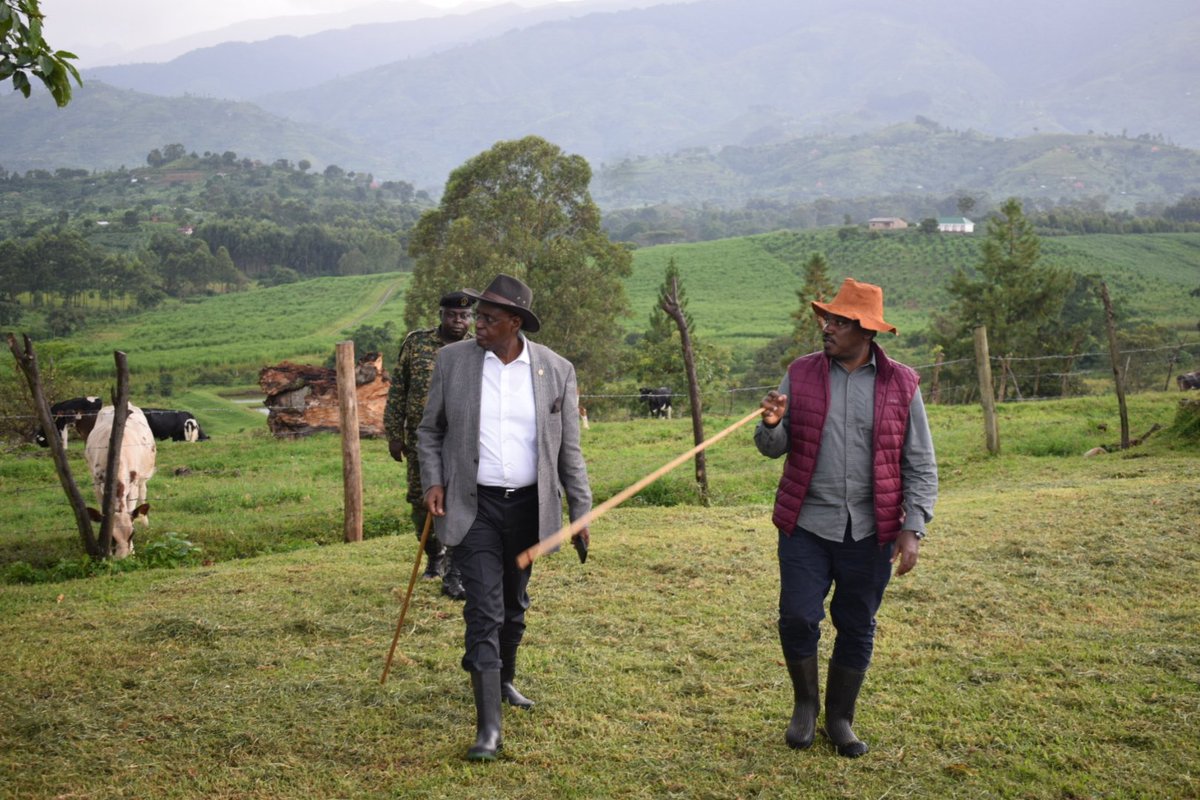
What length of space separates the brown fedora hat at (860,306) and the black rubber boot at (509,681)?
2.42 metres

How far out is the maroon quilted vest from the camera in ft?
16.0

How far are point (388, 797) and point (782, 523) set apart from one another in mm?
2196

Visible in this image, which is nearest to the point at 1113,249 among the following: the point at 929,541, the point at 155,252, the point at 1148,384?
the point at 1148,384

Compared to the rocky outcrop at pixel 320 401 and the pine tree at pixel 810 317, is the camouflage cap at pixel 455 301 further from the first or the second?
the pine tree at pixel 810 317

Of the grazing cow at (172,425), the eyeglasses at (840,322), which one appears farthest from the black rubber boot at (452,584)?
the grazing cow at (172,425)

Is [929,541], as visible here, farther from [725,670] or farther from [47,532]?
[47,532]

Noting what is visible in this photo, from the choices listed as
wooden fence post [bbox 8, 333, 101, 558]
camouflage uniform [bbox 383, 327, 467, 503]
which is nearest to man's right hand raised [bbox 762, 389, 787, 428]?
camouflage uniform [bbox 383, 327, 467, 503]

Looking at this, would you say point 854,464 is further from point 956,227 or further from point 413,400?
point 956,227

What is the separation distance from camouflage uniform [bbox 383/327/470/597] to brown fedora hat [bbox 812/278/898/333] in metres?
3.40

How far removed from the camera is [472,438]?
518 centimetres

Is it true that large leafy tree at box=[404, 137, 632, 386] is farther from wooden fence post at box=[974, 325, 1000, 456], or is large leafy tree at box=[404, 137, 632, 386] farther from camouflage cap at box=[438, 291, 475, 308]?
camouflage cap at box=[438, 291, 475, 308]

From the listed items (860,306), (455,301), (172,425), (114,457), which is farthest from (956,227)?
(860,306)

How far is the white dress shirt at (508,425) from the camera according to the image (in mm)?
5195

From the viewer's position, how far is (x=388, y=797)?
179 inches
